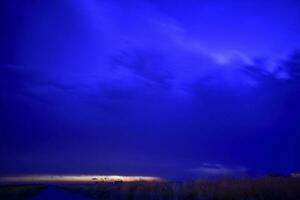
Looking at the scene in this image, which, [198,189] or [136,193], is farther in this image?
[136,193]

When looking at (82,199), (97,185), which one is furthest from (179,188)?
(97,185)

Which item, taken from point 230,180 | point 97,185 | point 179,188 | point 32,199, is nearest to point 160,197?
point 179,188

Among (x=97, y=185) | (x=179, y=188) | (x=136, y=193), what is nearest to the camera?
(x=179, y=188)

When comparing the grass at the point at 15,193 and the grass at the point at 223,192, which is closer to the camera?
the grass at the point at 223,192

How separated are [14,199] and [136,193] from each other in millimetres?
11025

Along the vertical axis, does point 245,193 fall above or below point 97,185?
below

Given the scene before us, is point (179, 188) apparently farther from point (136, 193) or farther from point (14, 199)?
point (14, 199)

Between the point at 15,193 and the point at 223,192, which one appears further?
the point at 15,193

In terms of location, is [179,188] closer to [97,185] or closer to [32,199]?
[32,199]

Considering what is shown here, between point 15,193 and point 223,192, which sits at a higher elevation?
point 15,193

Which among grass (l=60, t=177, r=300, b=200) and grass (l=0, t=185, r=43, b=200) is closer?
grass (l=60, t=177, r=300, b=200)

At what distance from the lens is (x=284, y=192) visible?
2817 centimetres

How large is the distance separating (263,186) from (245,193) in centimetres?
289

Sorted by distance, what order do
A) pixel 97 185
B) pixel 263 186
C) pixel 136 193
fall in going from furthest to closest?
pixel 97 185
pixel 136 193
pixel 263 186
